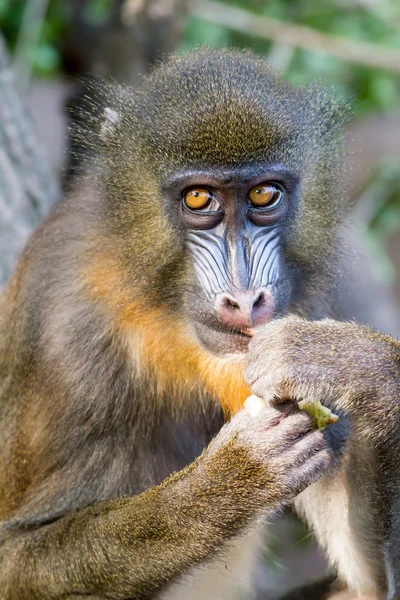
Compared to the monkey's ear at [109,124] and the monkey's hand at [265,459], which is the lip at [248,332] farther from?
the monkey's ear at [109,124]

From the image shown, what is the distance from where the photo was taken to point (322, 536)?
442 centimetres

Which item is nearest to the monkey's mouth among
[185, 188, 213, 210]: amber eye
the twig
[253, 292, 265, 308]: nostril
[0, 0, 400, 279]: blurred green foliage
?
[253, 292, 265, 308]: nostril

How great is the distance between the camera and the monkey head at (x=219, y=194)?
3.57 meters

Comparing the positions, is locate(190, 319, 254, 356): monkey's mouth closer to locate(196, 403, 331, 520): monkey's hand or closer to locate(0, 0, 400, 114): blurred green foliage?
locate(196, 403, 331, 520): monkey's hand

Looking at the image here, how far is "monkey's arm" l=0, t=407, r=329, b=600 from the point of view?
3287 millimetres

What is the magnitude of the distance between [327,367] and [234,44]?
5683mm

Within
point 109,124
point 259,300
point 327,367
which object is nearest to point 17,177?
Result: point 109,124

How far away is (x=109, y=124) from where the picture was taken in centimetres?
396

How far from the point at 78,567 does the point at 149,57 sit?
5798 mm

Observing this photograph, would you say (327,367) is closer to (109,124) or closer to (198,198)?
(198,198)

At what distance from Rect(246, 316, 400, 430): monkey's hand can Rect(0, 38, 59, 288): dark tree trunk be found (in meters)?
2.94

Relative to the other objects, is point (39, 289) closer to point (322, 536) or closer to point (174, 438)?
point (174, 438)

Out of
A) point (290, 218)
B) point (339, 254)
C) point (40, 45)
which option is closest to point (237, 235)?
point (290, 218)

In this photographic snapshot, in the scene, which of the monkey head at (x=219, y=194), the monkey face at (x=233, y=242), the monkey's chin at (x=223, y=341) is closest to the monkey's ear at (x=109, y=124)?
the monkey head at (x=219, y=194)
